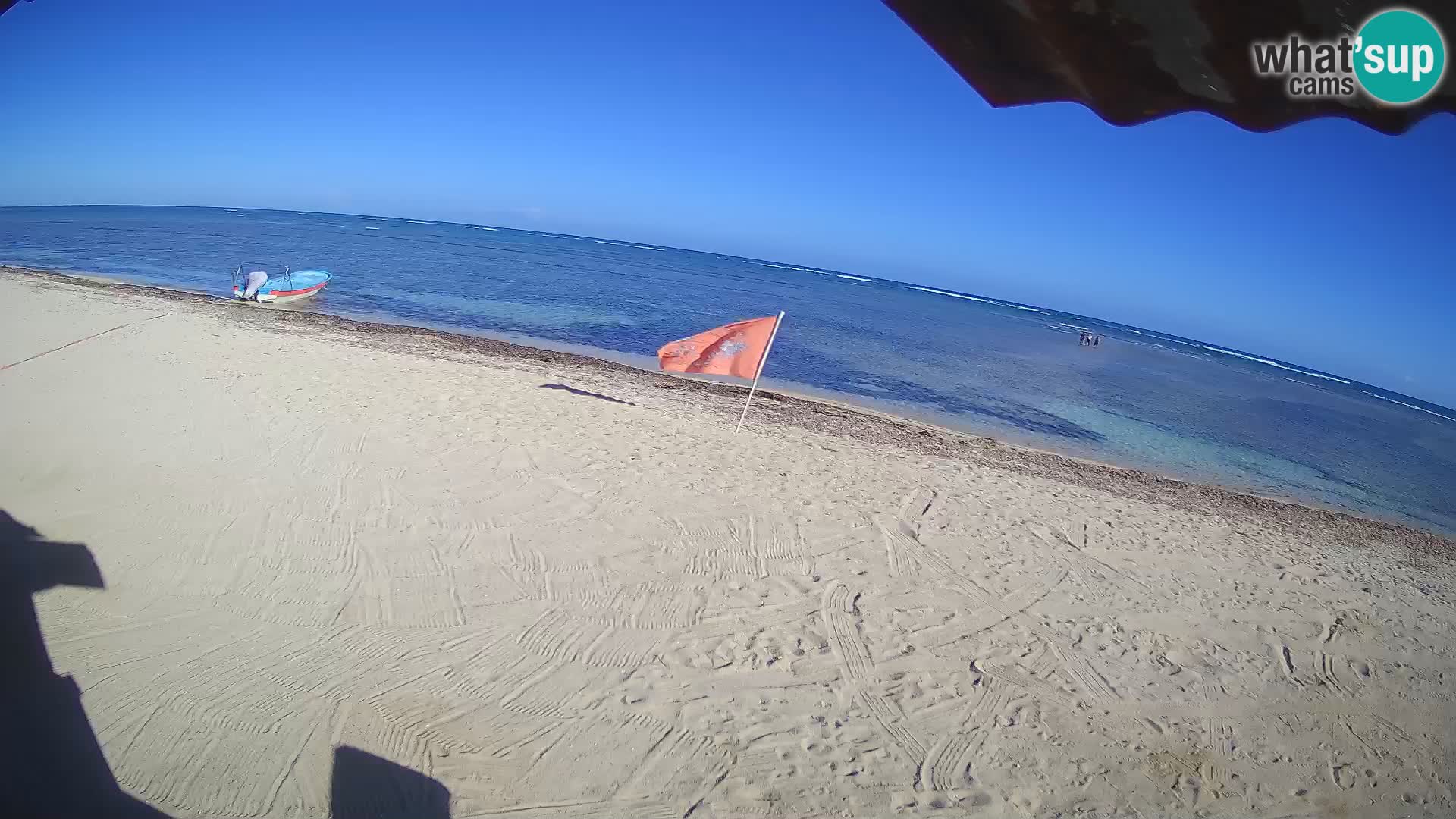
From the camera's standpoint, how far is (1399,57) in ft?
3.96

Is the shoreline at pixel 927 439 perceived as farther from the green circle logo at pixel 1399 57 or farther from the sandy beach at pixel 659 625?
the green circle logo at pixel 1399 57

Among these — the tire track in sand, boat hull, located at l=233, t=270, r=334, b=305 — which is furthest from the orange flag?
boat hull, located at l=233, t=270, r=334, b=305

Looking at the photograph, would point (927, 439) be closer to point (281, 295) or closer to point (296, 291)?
point (281, 295)

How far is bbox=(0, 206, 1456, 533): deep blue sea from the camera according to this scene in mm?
17016

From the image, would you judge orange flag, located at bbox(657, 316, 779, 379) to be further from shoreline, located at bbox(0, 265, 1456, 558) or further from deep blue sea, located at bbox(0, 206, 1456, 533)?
deep blue sea, located at bbox(0, 206, 1456, 533)

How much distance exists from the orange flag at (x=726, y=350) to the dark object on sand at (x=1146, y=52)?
8767mm

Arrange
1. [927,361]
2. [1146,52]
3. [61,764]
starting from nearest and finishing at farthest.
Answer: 1. [1146,52]
2. [61,764]
3. [927,361]

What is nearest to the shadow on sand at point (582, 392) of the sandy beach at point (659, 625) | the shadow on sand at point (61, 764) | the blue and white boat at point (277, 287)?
the sandy beach at point (659, 625)

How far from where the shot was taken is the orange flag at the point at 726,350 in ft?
34.7

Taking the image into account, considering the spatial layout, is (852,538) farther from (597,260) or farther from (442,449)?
→ (597,260)

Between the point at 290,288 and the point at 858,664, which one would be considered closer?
the point at 858,664

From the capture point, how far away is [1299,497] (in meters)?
14.2

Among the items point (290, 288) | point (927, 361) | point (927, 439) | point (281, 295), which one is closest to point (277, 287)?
point (281, 295)

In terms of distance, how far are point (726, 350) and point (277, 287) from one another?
1848 cm
